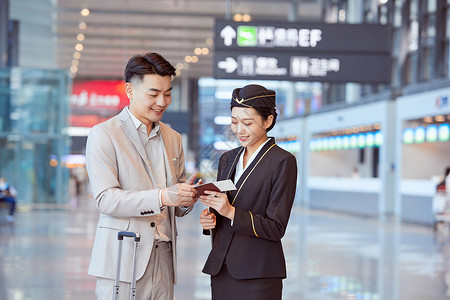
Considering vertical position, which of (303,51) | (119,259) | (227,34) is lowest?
(119,259)

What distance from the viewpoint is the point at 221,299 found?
3.26 meters

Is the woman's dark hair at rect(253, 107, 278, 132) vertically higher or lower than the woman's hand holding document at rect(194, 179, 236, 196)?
higher

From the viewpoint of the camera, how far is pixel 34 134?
22.5 m

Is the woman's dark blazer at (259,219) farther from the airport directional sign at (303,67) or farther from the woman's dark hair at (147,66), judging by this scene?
the airport directional sign at (303,67)

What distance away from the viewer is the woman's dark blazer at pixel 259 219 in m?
3.10

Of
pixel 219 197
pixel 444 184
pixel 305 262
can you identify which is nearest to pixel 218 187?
pixel 219 197

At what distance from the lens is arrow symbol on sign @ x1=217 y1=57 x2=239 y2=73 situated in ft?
37.3

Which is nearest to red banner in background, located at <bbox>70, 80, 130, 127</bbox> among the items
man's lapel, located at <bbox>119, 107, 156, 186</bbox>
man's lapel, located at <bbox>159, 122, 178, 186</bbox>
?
man's lapel, located at <bbox>159, 122, 178, 186</bbox>

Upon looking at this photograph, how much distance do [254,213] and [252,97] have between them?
1.72ft

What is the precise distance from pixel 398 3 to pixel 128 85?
2287 centimetres

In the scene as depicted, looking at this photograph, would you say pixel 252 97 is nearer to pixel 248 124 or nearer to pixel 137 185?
pixel 248 124

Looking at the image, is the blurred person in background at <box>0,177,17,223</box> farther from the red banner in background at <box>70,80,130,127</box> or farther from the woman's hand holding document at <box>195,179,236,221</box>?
the woman's hand holding document at <box>195,179,236,221</box>

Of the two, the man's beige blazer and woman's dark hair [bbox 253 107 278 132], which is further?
woman's dark hair [bbox 253 107 278 132]

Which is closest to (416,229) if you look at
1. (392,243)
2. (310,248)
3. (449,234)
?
(449,234)
